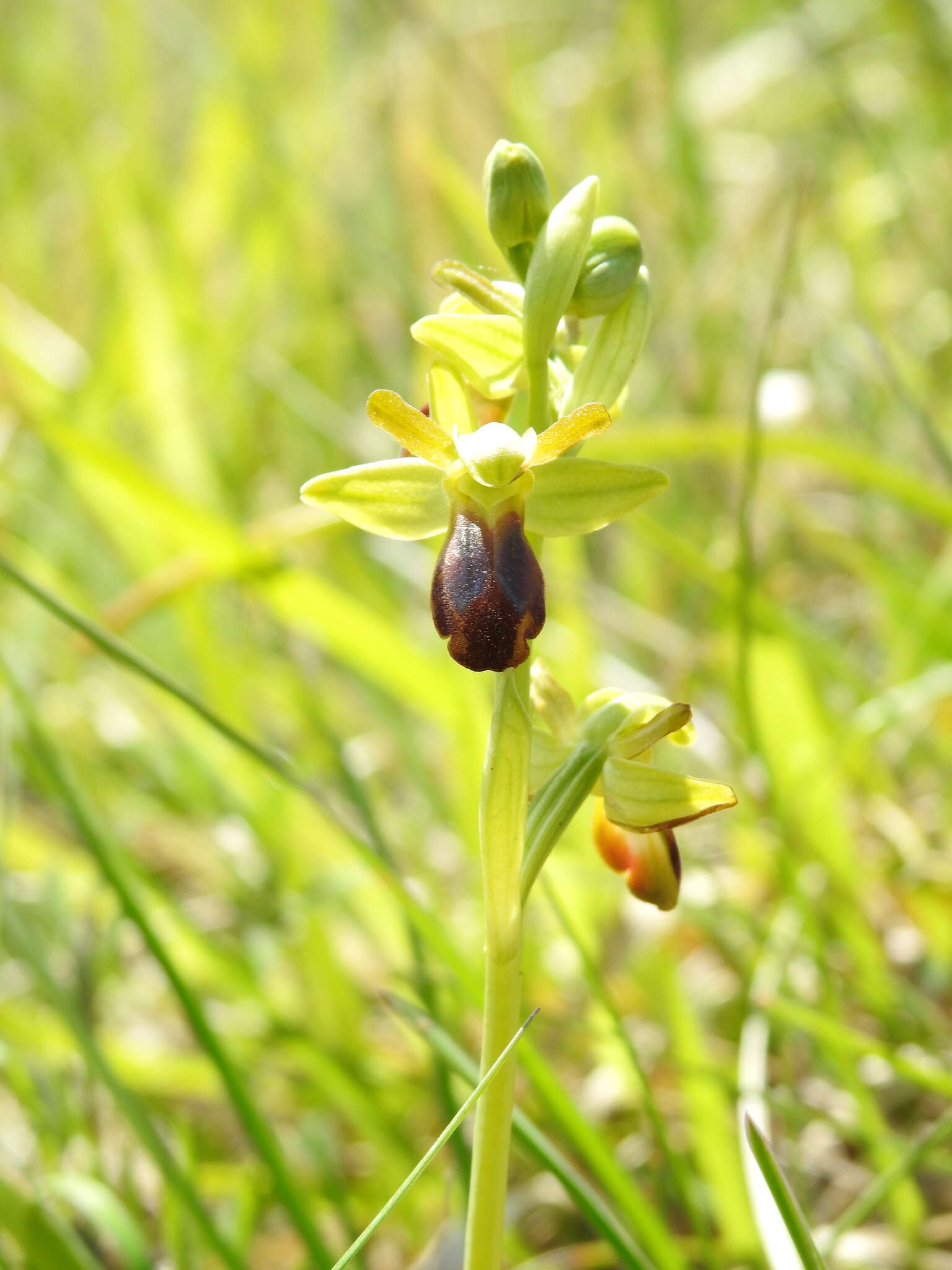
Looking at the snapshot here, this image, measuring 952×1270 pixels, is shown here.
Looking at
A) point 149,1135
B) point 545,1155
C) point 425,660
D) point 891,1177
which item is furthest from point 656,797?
point 425,660

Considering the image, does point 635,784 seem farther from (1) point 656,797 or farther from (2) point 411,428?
(2) point 411,428

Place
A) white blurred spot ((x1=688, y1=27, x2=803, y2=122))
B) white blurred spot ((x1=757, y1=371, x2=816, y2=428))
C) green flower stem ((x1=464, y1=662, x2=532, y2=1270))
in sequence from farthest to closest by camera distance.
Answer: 1. white blurred spot ((x1=688, y1=27, x2=803, y2=122))
2. white blurred spot ((x1=757, y1=371, x2=816, y2=428))
3. green flower stem ((x1=464, y1=662, x2=532, y2=1270))

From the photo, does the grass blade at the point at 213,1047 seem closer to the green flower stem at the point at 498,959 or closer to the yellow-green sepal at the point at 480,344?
the green flower stem at the point at 498,959

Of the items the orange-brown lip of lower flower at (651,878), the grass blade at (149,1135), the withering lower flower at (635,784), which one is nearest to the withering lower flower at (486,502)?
the withering lower flower at (635,784)

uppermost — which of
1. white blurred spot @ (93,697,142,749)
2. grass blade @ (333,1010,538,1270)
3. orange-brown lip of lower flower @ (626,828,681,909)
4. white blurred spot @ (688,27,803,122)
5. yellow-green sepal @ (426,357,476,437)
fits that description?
white blurred spot @ (688,27,803,122)

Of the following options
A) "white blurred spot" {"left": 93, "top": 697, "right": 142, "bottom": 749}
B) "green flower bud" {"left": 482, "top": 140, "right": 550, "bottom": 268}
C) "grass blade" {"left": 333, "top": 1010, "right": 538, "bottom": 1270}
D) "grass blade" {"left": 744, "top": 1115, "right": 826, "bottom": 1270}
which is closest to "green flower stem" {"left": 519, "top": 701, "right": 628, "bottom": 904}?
"grass blade" {"left": 333, "top": 1010, "right": 538, "bottom": 1270}

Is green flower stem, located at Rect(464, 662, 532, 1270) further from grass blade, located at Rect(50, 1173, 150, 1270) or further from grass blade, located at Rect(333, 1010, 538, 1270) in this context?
grass blade, located at Rect(50, 1173, 150, 1270)

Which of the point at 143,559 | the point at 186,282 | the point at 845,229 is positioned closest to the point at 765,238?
the point at 845,229
